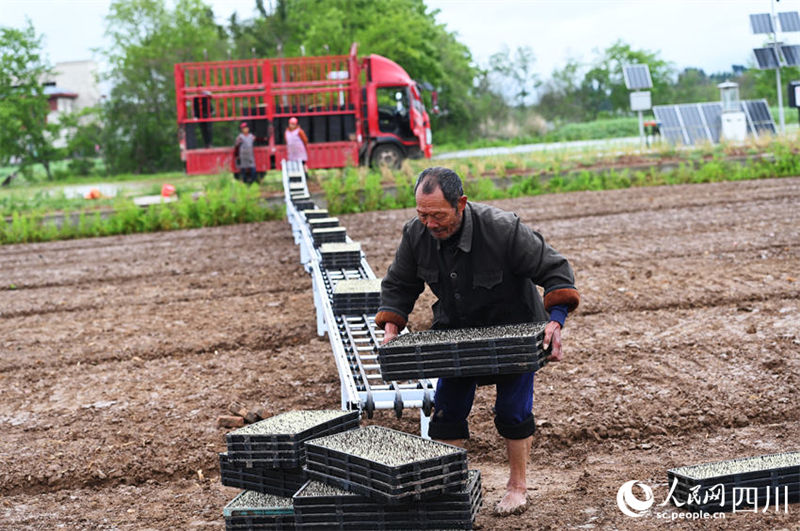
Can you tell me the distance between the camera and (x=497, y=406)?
4566 mm

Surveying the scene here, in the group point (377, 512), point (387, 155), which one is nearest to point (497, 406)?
point (377, 512)

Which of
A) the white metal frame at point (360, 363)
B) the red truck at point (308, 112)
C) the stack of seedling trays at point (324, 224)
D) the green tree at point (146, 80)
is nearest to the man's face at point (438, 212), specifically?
the white metal frame at point (360, 363)

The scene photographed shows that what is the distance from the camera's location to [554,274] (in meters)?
4.38

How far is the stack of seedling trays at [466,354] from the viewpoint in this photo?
4148mm

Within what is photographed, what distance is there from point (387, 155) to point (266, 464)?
19657 mm

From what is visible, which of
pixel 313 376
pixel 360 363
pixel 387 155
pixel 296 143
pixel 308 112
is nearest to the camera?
pixel 360 363

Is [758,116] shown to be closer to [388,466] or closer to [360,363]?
[360,363]

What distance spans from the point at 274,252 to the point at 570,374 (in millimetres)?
8068

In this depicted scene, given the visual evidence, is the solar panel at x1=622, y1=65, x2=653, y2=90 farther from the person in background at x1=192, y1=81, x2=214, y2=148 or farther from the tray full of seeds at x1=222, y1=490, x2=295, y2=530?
the tray full of seeds at x1=222, y1=490, x2=295, y2=530

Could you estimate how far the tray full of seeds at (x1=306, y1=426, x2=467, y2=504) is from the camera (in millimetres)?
3732

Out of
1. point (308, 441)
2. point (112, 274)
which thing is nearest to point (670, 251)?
point (112, 274)

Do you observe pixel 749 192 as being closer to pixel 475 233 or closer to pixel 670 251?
pixel 670 251

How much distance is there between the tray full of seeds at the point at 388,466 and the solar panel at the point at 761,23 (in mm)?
24902

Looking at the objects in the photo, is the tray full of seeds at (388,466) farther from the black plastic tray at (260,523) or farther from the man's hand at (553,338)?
the man's hand at (553,338)
